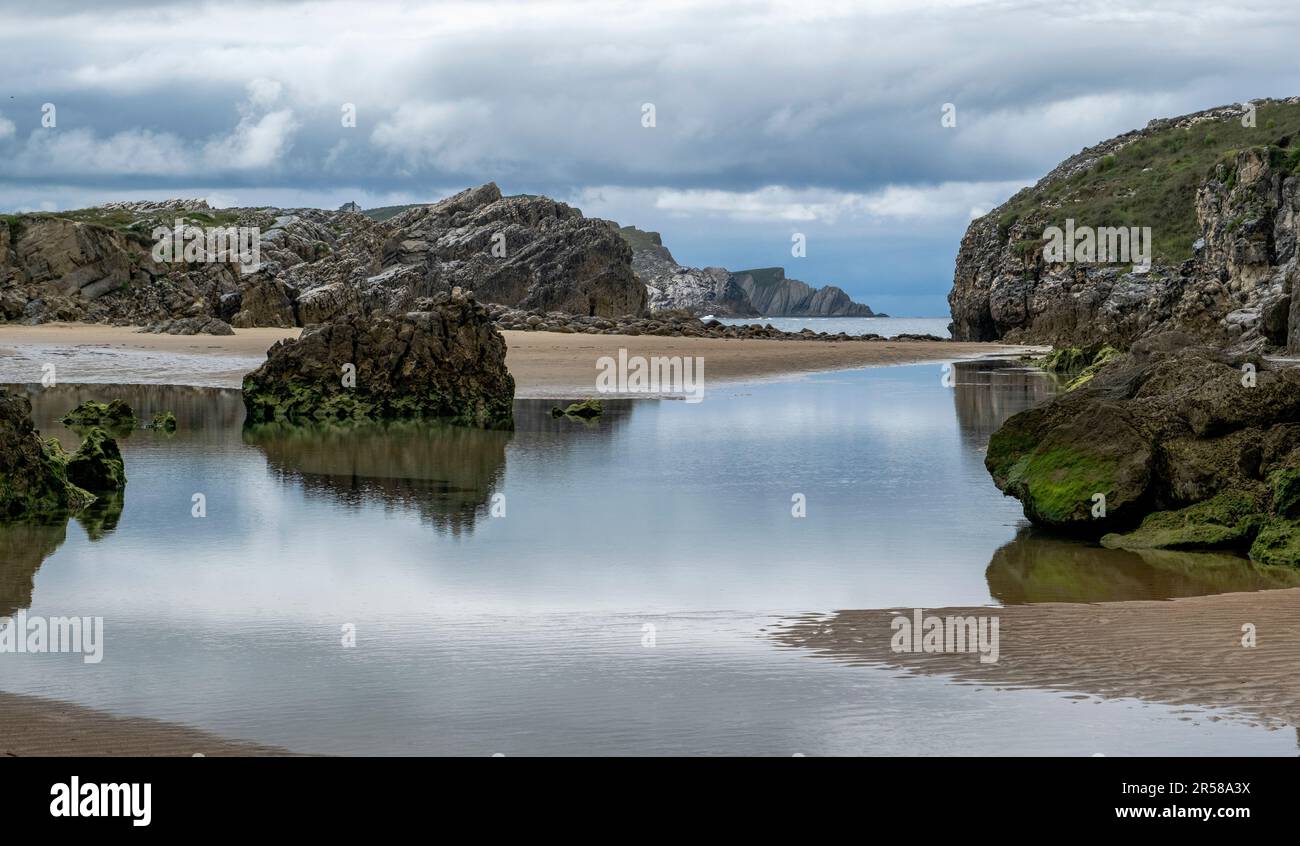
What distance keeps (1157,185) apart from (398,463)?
86.8 metres

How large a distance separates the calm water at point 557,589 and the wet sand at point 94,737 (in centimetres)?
20

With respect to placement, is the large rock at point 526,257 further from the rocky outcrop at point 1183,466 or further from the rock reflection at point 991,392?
the rocky outcrop at point 1183,466

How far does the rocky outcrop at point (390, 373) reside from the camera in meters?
28.2

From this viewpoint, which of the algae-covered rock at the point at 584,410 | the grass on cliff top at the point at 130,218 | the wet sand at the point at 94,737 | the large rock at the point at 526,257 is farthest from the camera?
the large rock at the point at 526,257

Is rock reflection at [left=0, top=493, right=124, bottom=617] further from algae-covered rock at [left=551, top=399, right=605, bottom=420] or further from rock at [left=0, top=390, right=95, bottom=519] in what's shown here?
algae-covered rock at [left=551, top=399, right=605, bottom=420]

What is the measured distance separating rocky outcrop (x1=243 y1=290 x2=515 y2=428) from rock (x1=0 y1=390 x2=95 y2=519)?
464 inches

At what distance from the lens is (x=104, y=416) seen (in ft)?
83.6

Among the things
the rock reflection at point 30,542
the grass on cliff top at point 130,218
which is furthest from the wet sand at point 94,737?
the grass on cliff top at point 130,218

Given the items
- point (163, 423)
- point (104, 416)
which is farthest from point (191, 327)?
point (163, 423)

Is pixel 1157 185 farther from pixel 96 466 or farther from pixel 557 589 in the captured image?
pixel 557 589

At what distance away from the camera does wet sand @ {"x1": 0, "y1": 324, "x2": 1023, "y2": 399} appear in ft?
127

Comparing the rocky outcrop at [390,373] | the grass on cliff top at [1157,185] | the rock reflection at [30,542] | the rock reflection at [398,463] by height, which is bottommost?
the rock reflection at [30,542]

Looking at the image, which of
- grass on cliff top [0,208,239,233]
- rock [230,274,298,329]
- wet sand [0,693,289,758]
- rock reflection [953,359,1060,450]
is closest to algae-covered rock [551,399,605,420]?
rock reflection [953,359,1060,450]
